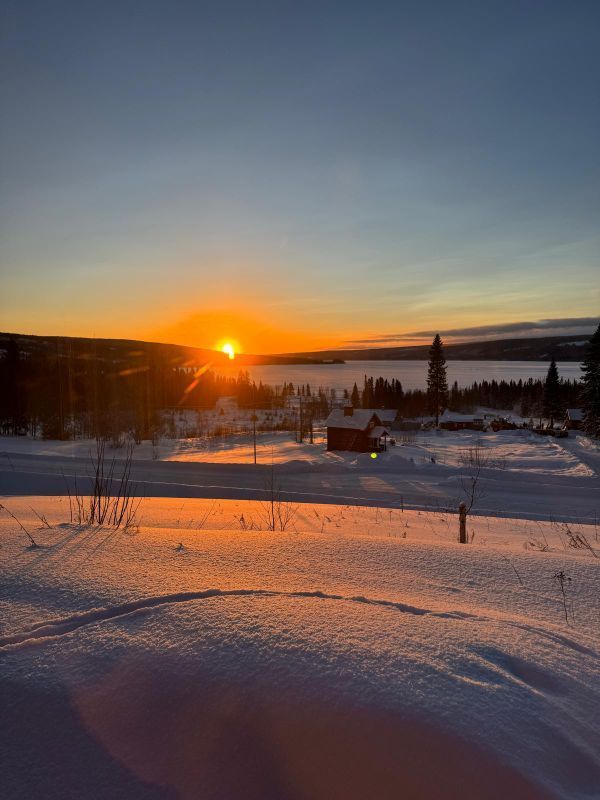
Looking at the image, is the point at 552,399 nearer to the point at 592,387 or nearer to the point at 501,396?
the point at 592,387

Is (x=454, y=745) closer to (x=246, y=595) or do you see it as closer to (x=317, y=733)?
(x=317, y=733)

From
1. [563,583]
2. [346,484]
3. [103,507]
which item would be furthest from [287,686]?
[346,484]

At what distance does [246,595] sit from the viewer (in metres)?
2.47

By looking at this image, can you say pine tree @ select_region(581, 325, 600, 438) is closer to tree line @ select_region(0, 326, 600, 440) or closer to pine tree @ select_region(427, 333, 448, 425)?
tree line @ select_region(0, 326, 600, 440)

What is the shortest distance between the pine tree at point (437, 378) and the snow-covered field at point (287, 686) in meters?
59.3

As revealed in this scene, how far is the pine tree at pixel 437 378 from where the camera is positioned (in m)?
60.0

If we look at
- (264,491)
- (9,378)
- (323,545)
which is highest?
(9,378)

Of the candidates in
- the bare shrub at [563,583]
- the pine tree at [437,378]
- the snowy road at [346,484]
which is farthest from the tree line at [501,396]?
the bare shrub at [563,583]

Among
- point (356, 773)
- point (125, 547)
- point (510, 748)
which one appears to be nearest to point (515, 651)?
point (510, 748)

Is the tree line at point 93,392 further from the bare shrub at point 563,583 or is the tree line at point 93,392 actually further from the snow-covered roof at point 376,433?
the bare shrub at point 563,583

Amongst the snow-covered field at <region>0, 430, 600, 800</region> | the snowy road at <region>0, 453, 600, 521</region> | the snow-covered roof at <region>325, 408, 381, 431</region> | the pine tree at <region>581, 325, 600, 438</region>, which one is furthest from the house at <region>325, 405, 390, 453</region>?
the snow-covered field at <region>0, 430, 600, 800</region>

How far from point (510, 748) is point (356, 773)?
0.53 m

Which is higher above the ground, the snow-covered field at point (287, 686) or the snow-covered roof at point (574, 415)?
the snow-covered field at point (287, 686)

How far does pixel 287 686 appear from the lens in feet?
5.64
